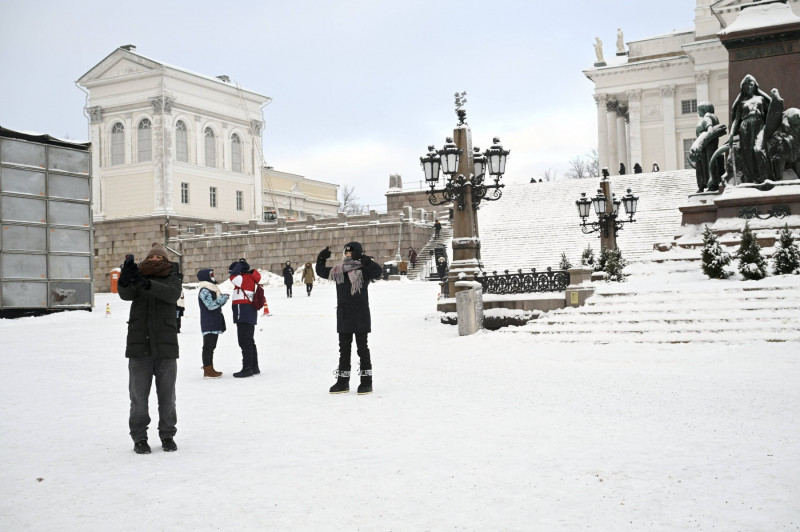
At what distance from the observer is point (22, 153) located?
23.0 meters

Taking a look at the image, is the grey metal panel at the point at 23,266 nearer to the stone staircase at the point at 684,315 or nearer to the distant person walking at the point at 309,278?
Answer: the distant person walking at the point at 309,278

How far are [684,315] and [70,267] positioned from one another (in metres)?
17.2

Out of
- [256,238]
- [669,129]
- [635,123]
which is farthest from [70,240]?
[669,129]

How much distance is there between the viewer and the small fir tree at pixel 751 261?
15.7 m

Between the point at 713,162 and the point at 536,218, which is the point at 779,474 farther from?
the point at 536,218

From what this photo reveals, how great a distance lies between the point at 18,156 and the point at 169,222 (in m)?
30.4

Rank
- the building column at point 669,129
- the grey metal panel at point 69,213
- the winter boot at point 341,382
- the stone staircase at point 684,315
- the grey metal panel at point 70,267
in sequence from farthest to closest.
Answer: the building column at point 669,129
the grey metal panel at point 69,213
the grey metal panel at point 70,267
the stone staircase at point 684,315
the winter boot at point 341,382

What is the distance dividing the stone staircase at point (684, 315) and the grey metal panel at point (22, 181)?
47.8 feet

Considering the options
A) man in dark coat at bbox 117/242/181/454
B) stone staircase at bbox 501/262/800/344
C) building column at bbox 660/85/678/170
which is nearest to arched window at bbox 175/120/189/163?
building column at bbox 660/85/678/170

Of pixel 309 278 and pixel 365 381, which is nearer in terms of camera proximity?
pixel 365 381

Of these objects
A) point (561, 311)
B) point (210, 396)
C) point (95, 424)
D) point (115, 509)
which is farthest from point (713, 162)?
point (115, 509)

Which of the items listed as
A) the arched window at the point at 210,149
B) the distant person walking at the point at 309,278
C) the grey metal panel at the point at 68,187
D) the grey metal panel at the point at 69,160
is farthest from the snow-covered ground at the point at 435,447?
the arched window at the point at 210,149

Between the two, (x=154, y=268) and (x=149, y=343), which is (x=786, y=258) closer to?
(x=154, y=268)

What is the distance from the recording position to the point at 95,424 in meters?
7.87
